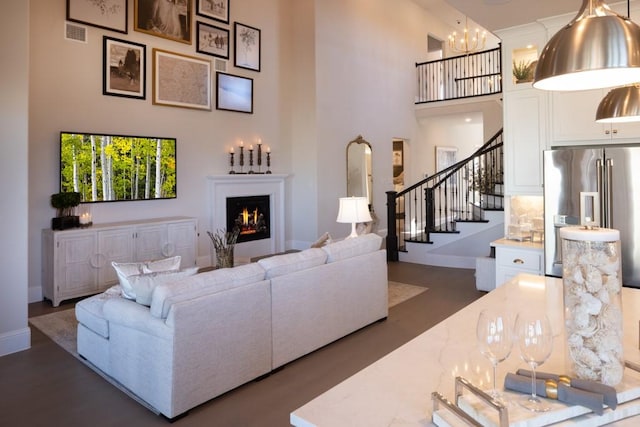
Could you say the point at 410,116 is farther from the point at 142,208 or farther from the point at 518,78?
the point at 142,208

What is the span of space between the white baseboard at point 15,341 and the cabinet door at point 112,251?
5.25ft

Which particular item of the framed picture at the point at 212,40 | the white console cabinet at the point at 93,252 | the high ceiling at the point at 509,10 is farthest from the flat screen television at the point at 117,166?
the high ceiling at the point at 509,10

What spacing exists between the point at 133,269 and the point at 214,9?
17.7 ft

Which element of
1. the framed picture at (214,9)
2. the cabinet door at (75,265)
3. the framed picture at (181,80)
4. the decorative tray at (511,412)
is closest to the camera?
the decorative tray at (511,412)

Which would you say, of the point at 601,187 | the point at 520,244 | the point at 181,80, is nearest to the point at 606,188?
the point at 601,187

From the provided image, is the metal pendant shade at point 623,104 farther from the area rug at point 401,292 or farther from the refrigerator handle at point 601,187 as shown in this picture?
the area rug at point 401,292

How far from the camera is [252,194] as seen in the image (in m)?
7.74

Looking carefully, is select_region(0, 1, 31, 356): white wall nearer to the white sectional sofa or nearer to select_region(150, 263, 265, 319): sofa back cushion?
the white sectional sofa

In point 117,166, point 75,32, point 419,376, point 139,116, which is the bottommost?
point 419,376

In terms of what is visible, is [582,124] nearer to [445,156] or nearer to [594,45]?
[594,45]

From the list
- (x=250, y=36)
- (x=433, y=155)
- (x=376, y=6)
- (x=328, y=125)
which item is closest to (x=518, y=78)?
(x=328, y=125)

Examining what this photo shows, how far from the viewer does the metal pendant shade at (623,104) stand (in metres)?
1.93

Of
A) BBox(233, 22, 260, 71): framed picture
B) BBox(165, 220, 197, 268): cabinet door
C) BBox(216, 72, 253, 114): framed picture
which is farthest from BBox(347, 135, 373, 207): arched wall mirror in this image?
BBox(165, 220, 197, 268): cabinet door

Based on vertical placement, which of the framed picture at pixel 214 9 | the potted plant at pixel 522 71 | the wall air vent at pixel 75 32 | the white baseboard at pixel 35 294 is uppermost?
the framed picture at pixel 214 9
